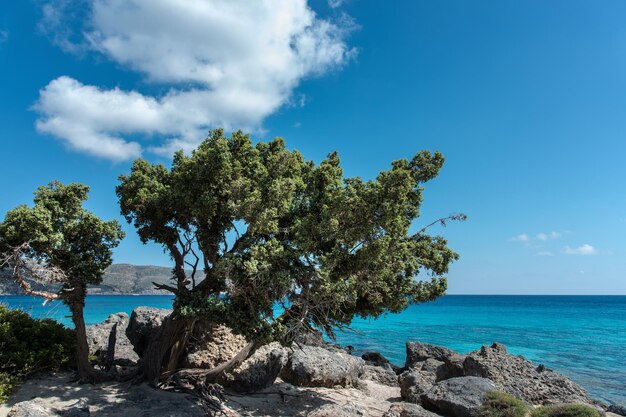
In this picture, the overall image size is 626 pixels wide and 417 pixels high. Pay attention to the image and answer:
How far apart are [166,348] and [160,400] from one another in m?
1.86

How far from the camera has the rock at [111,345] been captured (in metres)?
16.9

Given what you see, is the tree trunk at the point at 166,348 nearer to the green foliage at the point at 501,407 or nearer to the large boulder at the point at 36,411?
the large boulder at the point at 36,411

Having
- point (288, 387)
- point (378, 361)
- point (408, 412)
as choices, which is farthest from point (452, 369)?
point (378, 361)

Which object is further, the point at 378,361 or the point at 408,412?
the point at 378,361

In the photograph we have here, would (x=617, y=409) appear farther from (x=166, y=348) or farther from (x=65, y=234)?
(x=65, y=234)

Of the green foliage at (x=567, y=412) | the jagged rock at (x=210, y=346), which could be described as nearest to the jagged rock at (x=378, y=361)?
the jagged rock at (x=210, y=346)

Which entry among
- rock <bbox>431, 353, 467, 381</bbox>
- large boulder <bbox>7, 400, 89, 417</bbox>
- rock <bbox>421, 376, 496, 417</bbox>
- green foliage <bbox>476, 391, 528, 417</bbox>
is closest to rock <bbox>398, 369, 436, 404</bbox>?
rock <bbox>421, 376, 496, 417</bbox>

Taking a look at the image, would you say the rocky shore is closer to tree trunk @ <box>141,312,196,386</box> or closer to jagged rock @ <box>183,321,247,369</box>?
jagged rock @ <box>183,321,247,369</box>

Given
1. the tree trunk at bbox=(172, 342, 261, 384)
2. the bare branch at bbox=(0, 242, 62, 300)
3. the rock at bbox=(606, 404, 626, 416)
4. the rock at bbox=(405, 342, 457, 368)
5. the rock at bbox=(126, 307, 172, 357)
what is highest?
the bare branch at bbox=(0, 242, 62, 300)

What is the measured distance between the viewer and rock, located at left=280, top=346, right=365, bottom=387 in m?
16.7

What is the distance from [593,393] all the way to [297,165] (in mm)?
20057

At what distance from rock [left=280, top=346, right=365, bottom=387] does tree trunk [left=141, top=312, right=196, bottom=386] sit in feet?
14.7

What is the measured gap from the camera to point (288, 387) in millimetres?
16016

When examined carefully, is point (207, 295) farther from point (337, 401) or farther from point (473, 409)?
point (473, 409)
